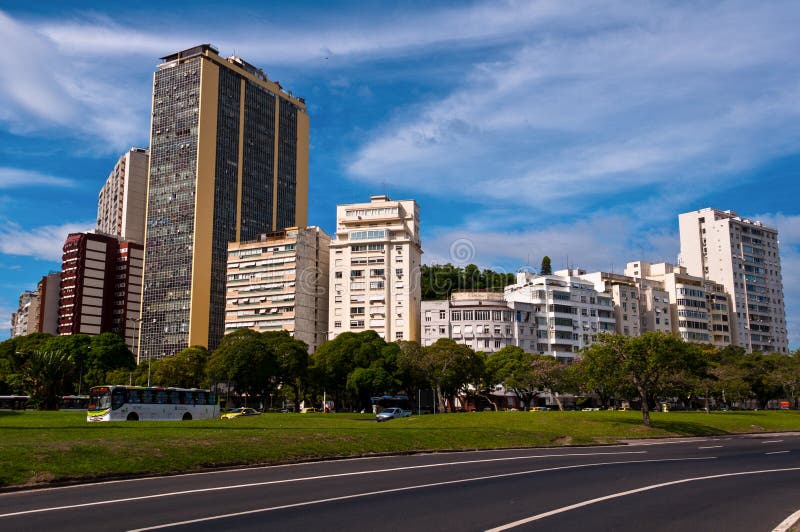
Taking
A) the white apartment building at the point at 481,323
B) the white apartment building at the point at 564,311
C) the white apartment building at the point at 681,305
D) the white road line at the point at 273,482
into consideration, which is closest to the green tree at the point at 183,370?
the white apartment building at the point at 481,323

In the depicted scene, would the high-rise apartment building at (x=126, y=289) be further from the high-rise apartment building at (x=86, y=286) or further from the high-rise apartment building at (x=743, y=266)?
the high-rise apartment building at (x=743, y=266)

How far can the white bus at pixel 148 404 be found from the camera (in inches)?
2112

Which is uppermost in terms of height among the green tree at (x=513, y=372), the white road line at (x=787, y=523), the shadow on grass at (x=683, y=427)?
the green tree at (x=513, y=372)

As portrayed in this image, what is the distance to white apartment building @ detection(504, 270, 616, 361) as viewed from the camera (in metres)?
137

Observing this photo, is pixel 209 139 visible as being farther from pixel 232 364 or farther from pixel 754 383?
pixel 754 383

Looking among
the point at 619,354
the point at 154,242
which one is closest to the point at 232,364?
the point at 619,354

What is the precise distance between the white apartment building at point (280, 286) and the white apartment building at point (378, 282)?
5899 millimetres

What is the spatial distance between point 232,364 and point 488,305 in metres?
52.8

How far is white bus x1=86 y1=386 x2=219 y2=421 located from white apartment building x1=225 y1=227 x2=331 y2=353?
78.7 meters

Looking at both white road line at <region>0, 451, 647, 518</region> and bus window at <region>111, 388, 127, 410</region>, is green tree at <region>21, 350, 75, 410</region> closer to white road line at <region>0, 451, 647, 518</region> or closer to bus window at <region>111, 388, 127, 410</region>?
bus window at <region>111, 388, 127, 410</region>

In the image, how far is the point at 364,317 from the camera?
140m

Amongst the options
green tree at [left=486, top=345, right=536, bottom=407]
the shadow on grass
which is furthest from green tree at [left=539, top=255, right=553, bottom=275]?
the shadow on grass

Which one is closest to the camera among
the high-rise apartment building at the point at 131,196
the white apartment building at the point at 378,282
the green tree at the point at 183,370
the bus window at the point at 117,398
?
the bus window at the point at 117,398

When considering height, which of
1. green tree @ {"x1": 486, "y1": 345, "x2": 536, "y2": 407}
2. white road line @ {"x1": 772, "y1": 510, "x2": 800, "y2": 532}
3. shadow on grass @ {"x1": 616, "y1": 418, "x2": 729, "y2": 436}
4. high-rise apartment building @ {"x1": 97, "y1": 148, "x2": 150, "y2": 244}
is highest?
high-rise apartment building @ {"x1": 97, "y1": 148, "x2": 150, "y2": 244}
